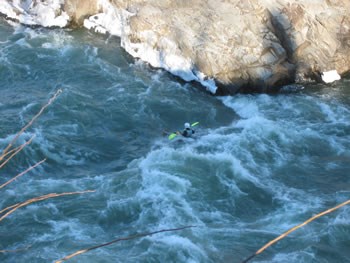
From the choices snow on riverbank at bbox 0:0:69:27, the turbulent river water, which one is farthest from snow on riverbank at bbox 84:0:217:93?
snow on riverbank at bbox 0:0:69:27

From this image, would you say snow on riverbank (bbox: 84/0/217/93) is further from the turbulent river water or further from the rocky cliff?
the turbulent river water

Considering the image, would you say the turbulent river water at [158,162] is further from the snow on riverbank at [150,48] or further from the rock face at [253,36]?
the rock face at [253,36]

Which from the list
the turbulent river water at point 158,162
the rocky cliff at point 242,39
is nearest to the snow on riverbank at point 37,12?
the turbulent river water at point 158,162

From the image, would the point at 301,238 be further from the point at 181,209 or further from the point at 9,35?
the point at 9,35

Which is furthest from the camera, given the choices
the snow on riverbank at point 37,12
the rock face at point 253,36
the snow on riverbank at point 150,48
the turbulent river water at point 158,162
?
the snow on riverbank at point 37,12

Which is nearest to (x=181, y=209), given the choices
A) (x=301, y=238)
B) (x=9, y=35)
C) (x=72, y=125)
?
(x=301, y=238)

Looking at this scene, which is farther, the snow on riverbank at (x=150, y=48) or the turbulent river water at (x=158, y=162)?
the snow on riverbank at (x=150, y=48)

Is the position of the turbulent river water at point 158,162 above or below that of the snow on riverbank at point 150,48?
below
